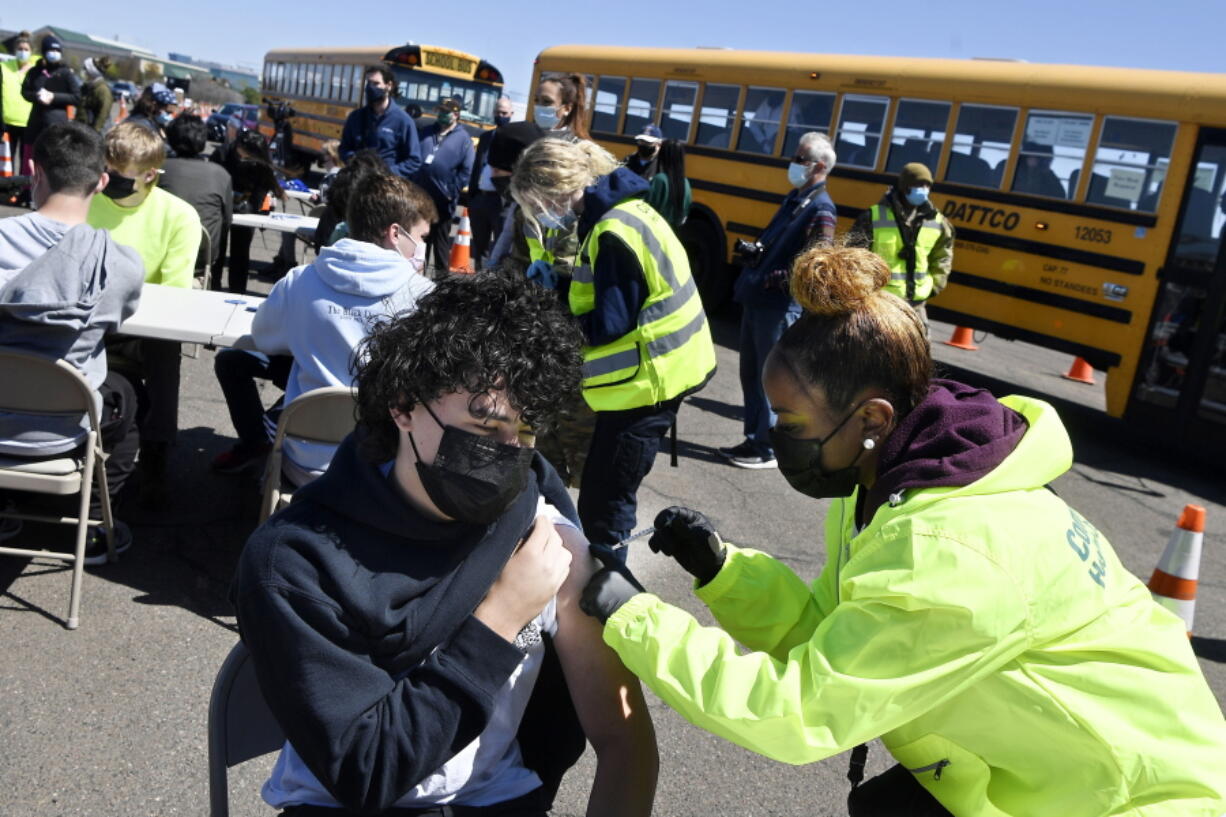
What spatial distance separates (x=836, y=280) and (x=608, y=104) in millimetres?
11380

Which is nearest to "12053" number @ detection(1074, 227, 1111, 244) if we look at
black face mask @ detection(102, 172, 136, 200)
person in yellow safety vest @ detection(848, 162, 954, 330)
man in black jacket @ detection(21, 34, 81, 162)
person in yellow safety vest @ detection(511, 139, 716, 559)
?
person in yellow safety vest @ detection(848, 162, 954, 330)

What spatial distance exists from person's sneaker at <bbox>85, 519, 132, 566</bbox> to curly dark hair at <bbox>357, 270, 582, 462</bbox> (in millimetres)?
2583

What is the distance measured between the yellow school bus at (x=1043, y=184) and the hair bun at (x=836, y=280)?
269 inches

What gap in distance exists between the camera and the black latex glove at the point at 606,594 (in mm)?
1762

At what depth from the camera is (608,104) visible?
1270 centimetres

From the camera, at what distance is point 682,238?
37.1 ft

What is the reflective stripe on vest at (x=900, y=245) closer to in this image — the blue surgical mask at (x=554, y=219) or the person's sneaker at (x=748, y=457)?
the person's sneaker at (x=748, y=457)

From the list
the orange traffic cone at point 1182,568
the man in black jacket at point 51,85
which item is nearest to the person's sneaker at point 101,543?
the orange traffic cone at point 1182,568

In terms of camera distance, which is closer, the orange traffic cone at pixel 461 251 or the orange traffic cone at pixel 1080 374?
the orange traffic cone at pixel 461 251

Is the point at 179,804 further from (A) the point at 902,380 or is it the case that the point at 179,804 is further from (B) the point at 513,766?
(A) the point at 902,380

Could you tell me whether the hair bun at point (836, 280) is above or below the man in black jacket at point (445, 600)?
above

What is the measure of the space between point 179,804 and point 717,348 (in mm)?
7792

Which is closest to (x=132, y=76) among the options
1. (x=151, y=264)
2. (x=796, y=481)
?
(x=151, y=264)

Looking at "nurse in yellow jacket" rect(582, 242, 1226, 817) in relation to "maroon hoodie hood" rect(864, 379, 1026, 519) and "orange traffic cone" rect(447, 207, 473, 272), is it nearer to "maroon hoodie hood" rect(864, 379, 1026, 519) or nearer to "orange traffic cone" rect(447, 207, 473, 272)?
"maroon hoodie hood" rect(864, 379, 1026, 519)
